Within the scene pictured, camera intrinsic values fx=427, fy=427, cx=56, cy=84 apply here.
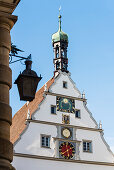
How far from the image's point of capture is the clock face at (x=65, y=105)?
27248 mm

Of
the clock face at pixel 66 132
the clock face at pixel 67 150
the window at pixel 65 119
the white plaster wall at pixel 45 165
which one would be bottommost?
the white plaster wall at pixel 45 165

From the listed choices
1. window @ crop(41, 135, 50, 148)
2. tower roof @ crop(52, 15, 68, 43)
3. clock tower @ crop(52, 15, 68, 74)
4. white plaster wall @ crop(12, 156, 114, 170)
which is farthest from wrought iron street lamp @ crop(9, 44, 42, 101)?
tower roof @ crop(52, 15, 68, 43)

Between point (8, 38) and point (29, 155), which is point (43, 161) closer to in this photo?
point (29, 155)

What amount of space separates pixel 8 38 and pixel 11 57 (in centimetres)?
37

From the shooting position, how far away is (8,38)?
6.64 metres

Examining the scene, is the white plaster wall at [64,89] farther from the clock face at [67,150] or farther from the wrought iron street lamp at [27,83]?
the wrought iron street lamp at [27,83]

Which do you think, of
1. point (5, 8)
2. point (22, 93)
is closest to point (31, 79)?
point (22, 93)

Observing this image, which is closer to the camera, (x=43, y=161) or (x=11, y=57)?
(x=11, y=57)

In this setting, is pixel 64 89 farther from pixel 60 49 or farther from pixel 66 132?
pixel 60 49

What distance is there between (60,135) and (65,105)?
2.20 meters

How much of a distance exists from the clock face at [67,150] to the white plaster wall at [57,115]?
1.53m

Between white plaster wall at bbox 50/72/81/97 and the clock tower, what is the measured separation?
1024 mm

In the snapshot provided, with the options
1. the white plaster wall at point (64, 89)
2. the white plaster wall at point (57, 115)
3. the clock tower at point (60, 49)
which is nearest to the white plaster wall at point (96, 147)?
the white plaster wall at point (57, 115)

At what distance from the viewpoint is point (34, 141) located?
2527 cm
